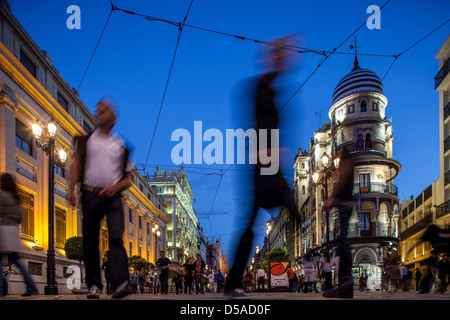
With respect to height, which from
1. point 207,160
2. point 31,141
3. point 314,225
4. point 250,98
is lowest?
point 314,225

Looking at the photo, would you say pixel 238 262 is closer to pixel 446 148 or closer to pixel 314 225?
pixel 446 148

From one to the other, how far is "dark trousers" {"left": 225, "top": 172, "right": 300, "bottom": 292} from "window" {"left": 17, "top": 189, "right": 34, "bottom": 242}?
17.1 m

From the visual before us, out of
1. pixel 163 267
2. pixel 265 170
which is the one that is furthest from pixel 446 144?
pixel 265 170

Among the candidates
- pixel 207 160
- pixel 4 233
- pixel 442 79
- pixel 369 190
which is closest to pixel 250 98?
pixel 207 160

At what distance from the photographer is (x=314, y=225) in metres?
51.5

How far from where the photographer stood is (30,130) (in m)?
20.4

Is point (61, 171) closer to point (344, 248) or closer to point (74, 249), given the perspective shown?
point (74, 249)

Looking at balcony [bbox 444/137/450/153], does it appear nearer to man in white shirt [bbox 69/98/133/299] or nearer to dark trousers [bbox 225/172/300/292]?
dark trousers [bbox 225/172/300/292]

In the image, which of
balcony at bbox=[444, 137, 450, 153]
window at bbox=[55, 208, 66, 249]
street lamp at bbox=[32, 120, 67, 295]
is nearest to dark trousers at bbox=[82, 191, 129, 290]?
street lamp at bbox=[32, 120, 67, 295]

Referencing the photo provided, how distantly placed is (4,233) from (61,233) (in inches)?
764

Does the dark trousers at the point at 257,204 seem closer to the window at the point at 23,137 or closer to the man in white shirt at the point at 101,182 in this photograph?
the man in white shirt at the point at 101,182

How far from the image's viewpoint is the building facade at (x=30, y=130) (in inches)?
695

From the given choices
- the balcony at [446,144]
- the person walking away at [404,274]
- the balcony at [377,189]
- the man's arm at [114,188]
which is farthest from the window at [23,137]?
the balcony at [377,189]
